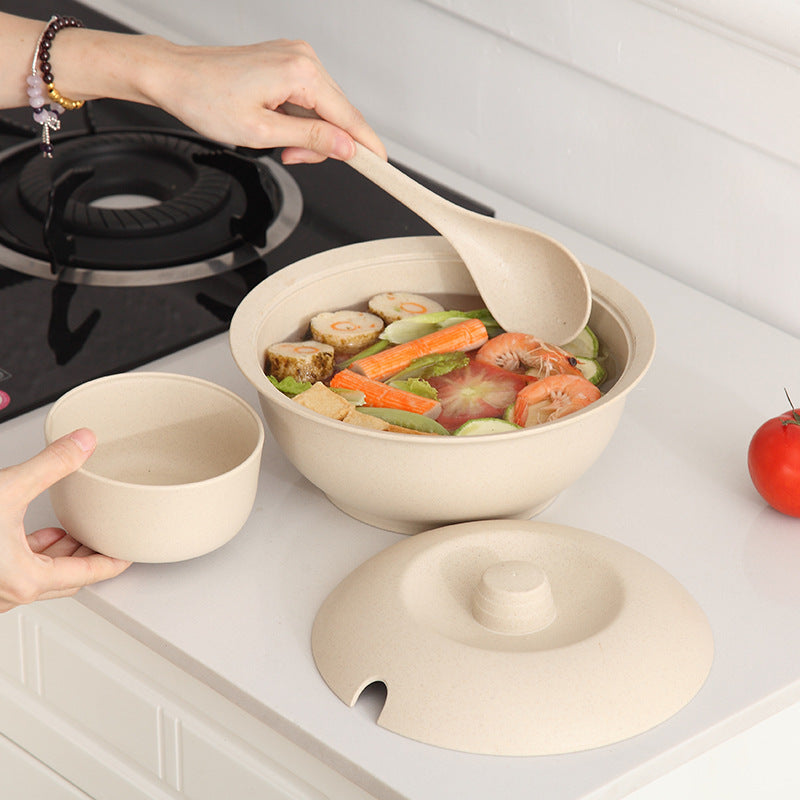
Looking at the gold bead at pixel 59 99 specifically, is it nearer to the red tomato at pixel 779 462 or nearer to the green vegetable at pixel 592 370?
the green vegetable at pixel 592 370

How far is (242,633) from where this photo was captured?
0.93 m

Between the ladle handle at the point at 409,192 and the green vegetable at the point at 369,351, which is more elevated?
the ladle handle at the point at 409,192

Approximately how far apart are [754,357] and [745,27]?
34 centimetres

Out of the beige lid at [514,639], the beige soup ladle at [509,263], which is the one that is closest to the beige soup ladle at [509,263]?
the beige soup ladle at [509,263]

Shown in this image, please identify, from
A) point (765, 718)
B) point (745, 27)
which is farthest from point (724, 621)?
point (745, 27)

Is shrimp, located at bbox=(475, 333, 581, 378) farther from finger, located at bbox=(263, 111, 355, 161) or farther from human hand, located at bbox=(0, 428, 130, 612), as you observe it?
human hand, located at bbox=(0, 428, 130, 612)

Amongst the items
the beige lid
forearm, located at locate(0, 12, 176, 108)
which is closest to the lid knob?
the beige lid

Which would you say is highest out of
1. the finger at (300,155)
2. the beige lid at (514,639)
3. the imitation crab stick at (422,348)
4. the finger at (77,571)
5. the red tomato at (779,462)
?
the finger at (300,155)

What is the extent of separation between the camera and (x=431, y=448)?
Result: 3.02 ft

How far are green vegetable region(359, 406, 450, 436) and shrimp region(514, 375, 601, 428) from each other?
0.07m

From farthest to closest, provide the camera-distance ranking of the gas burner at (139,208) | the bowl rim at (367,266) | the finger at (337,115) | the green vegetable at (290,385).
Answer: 1. the gas burner at (139,208)
2. the finger at (337,115)
3. the green vegetable at (290,385)
4. the bowl rim at (367,266)

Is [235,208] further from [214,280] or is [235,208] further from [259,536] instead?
[259,536]

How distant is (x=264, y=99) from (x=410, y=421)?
34cm

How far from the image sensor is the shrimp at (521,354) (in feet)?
3.52
